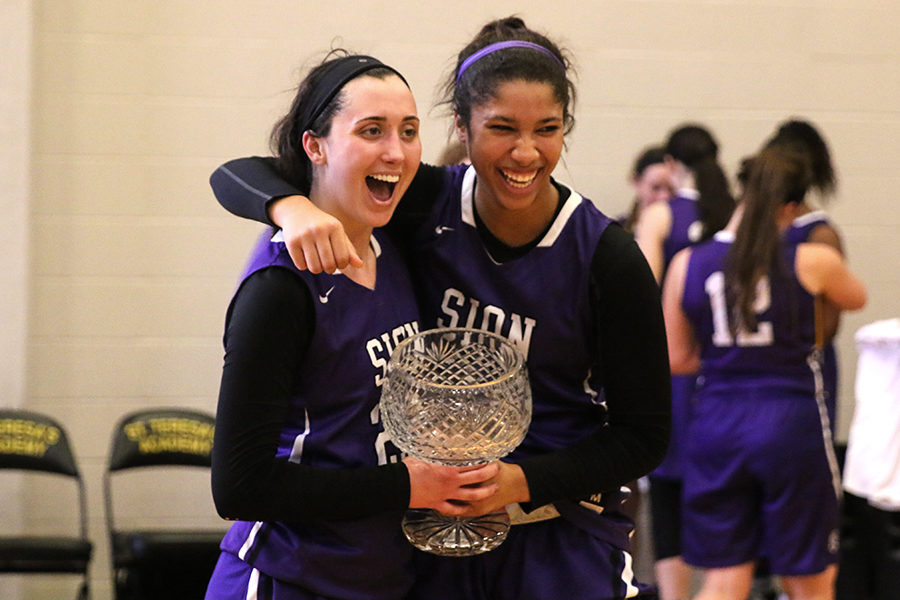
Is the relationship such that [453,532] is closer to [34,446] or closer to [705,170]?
[34,446]

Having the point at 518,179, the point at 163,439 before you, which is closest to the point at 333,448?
the point at 518,179

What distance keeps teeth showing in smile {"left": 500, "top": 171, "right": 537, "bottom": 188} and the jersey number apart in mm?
1903

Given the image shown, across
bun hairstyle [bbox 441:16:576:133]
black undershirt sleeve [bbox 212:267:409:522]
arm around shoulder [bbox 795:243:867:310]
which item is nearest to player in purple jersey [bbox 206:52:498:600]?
black undershirt sleeve [bbox 212:267:409:522]

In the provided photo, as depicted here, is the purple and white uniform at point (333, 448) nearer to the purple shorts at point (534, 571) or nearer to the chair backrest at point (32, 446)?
the purple shorts at point (534, 571)

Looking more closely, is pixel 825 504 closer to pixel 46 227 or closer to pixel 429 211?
pixel 429 211

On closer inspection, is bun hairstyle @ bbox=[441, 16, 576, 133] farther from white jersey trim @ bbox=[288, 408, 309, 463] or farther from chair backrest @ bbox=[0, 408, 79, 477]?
chair backrest @ bbox=[0, 408, 79, 477]

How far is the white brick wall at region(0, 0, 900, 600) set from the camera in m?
4.15

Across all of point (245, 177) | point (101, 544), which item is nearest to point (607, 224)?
point (245, 177)

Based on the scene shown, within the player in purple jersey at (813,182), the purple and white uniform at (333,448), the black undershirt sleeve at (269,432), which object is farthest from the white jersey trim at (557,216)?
the player in purple jersey at (813,182)

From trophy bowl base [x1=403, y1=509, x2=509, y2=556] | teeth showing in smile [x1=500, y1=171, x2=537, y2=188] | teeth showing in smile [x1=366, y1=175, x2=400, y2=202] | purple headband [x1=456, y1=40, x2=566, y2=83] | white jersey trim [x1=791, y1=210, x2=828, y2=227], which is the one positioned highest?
purple headband [x1=456, y1=40, x2=566, y2=83]

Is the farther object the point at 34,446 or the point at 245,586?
the point at 34,446

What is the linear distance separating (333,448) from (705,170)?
2951 mm

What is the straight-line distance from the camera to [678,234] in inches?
166

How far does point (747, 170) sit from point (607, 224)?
201 cm
